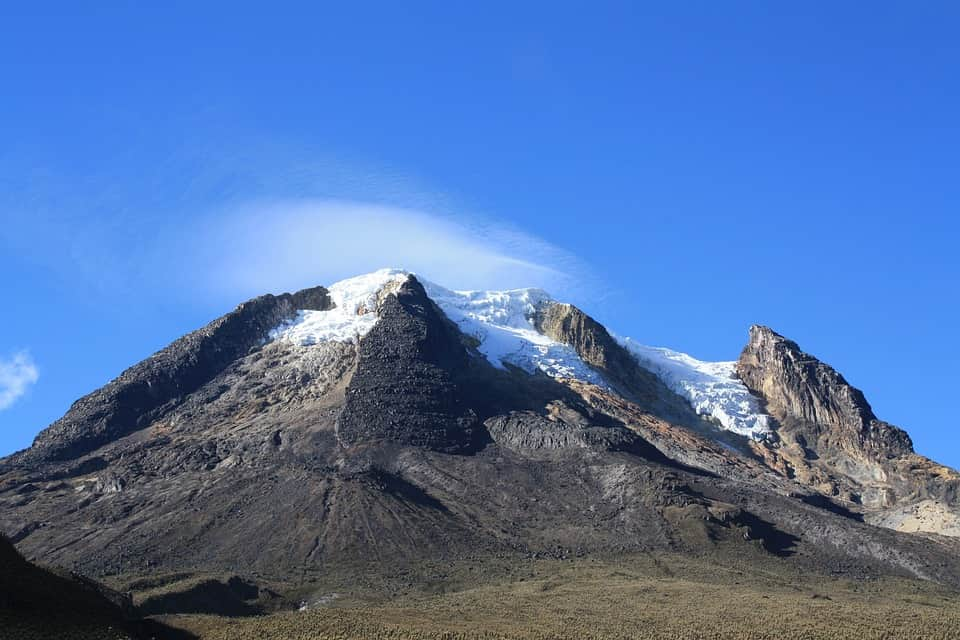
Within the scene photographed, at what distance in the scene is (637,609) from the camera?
445 feet

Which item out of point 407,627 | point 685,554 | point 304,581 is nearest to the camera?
point 407,627

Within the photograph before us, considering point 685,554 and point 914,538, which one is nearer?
point 685,554

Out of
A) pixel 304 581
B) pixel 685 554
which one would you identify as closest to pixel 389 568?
pixel 304 581

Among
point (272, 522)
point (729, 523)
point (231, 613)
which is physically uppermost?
point (729, 523)

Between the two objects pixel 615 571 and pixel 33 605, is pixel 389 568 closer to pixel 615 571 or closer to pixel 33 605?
pixel 615 571

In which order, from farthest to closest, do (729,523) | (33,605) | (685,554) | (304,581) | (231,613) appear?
(729,523)
(685,554)
(304,581)
(231,613)
(33,605)

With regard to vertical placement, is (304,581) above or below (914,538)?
below

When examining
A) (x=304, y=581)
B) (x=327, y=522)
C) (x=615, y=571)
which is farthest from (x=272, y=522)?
(x=615, y=571)

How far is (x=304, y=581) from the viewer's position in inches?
6319

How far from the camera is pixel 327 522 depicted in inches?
7062

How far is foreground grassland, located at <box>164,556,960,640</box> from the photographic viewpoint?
109 metres

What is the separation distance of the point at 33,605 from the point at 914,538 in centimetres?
15665

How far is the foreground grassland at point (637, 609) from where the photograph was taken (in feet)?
358

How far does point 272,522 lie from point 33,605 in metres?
93.1
